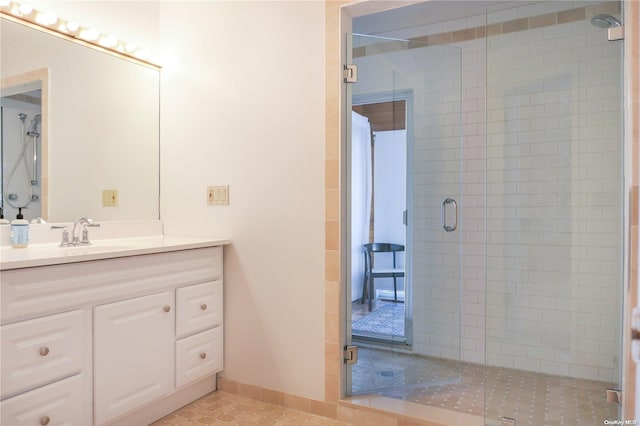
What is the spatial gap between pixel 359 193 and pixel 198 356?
122cm

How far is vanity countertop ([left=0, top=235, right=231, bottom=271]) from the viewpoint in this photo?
1.52 meters

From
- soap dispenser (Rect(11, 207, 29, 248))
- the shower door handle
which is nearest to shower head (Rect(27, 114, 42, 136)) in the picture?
soap dispenser (Rect(11, 207, 29, 248))

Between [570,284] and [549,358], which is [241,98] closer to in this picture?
[570,284]

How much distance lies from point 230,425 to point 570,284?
5.90 feet

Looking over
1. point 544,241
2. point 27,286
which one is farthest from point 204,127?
point 544,241

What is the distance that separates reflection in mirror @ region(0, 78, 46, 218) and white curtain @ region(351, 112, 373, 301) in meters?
1.58

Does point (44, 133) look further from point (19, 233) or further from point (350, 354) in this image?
point (350, 354)

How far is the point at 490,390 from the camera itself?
2162 mm

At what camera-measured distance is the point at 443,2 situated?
8.69ft

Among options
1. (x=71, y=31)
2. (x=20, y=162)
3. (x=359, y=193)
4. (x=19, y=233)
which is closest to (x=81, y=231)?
(x=19, y=233)

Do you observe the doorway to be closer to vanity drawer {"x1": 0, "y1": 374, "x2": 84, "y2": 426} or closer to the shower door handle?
the shower door handle

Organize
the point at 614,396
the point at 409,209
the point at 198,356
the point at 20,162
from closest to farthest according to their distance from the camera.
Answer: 1. the point at 614,396
2. the point at 20,162
3. the point at 198,356
4. the point at 409,209

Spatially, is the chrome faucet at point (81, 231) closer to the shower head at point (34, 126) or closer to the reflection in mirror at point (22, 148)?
the reflection in mirror at point (22, 148)

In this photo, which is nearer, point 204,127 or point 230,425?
point 230,425
